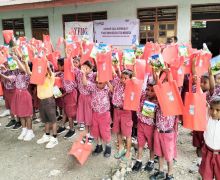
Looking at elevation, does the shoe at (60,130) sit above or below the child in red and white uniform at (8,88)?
below

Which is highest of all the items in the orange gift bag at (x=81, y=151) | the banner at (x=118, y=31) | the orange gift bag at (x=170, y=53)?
the banner at (x=118, y=31)

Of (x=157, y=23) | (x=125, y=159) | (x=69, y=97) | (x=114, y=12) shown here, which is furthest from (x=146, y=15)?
(x=125, y=159)

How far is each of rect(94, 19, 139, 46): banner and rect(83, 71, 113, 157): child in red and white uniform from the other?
5.74m

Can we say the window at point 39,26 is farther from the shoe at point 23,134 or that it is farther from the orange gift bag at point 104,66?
the orange gift bag at point 104,66

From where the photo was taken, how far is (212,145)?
9.77 ft

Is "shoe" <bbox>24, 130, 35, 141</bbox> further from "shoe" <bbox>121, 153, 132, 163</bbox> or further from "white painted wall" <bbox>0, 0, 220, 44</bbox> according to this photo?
"white painted wall" <bbox>0, 0, 220, 44</bbox>

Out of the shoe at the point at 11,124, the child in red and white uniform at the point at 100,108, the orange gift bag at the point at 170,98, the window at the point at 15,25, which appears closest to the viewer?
the orange gift bag at the point at 170,98

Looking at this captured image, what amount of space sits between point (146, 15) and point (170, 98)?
7102 mm

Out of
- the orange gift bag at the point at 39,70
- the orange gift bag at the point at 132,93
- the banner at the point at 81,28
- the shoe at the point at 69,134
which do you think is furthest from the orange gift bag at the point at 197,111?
the banner at the point at 81,28

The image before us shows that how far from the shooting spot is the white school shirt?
294 centimetres

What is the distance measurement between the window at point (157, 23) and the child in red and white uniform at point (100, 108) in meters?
5.85

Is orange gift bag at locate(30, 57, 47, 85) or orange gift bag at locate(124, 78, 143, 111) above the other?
orange gift bag at locate(30, 57, 47, 85)

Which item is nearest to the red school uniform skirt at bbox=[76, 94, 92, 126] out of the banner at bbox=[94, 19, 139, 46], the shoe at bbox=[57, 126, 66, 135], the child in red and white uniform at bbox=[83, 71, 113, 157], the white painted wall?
the child in red and white uniform at bbox=[83, 71, 113, 157]

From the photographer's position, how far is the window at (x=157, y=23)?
9289 mm
